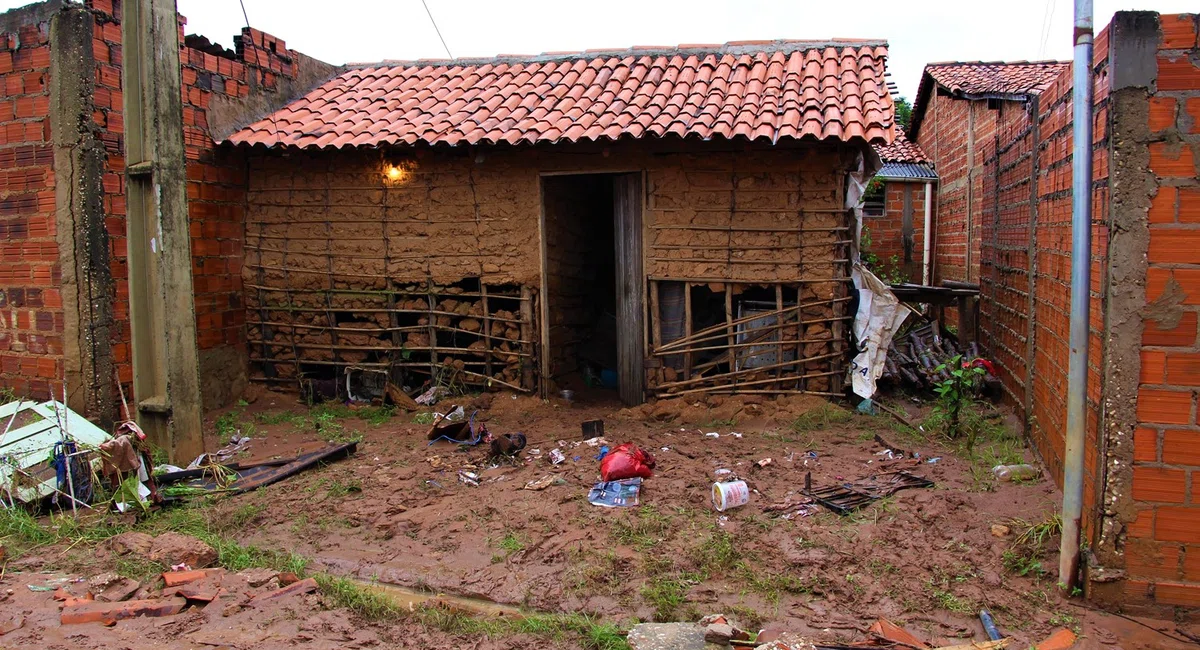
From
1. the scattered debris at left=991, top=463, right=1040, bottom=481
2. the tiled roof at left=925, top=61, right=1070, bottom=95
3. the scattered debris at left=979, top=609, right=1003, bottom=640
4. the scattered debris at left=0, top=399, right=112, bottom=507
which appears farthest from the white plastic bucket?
the tiled roof at left=925, top=61, right=1070, bottom=95

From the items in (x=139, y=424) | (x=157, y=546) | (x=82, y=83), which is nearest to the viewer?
(x=157, y=546)

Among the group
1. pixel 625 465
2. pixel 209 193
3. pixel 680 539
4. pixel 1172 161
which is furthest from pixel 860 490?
pixel 209 193

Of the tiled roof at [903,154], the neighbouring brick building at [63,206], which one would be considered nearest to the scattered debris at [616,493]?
the neighbouring brick building at [63,206]

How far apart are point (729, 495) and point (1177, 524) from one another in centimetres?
239

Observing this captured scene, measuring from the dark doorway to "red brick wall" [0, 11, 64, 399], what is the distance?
451 cm

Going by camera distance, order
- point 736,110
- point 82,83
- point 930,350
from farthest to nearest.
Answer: point 930,350
point 736,110
point 82,83

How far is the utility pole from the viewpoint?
18.4 ft

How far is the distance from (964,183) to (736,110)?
802 cm

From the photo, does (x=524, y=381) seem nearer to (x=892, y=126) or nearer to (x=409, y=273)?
(x=409, y=273)

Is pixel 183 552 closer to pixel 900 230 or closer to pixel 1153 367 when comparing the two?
pixel 1153 367

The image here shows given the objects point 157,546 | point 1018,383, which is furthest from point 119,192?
point 1018,383

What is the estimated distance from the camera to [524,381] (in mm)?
8211

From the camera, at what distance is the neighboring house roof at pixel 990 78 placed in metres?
11.3

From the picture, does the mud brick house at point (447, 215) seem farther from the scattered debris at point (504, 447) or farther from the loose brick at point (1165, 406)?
the loose brick at point (1165, 406)
